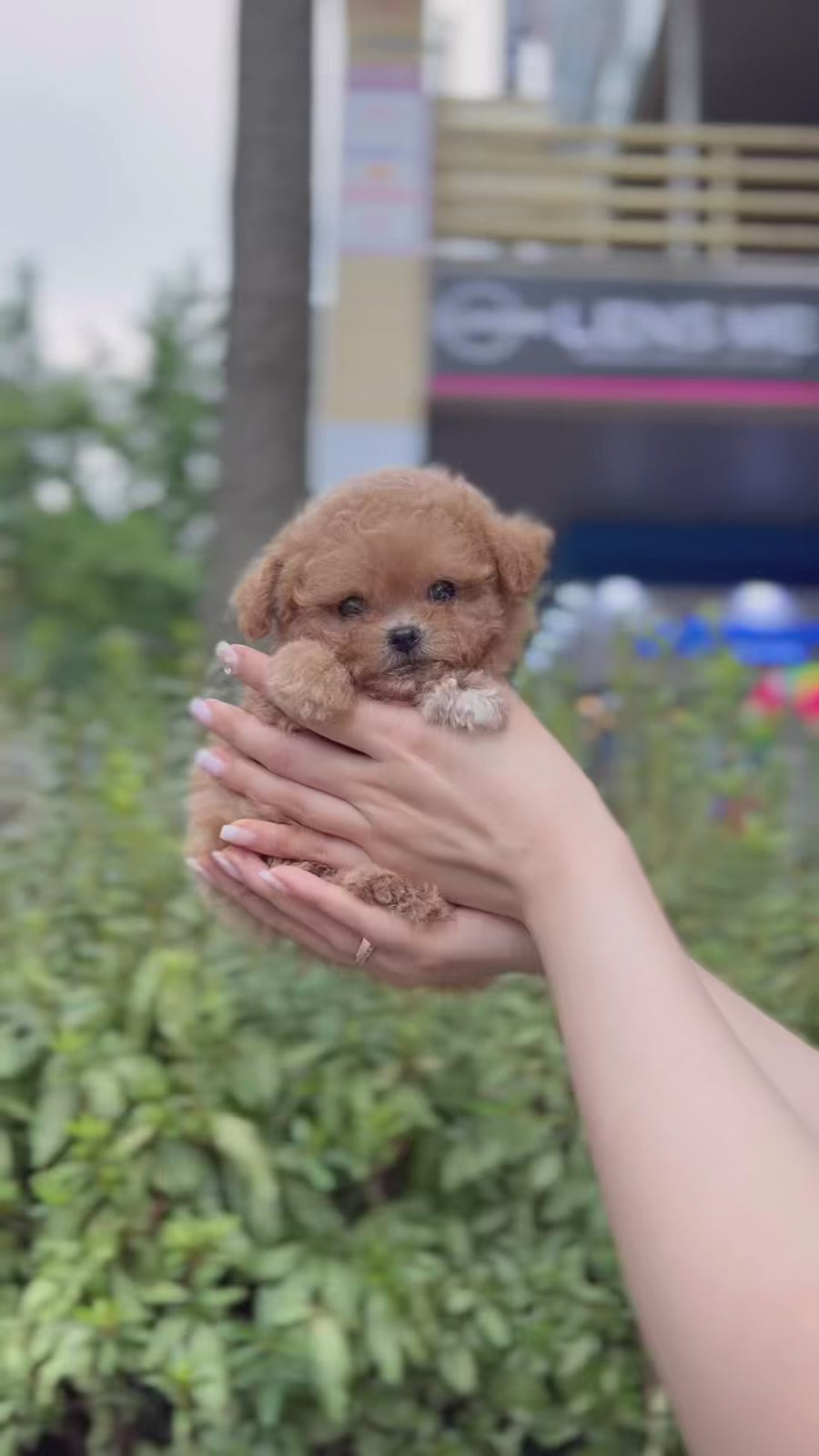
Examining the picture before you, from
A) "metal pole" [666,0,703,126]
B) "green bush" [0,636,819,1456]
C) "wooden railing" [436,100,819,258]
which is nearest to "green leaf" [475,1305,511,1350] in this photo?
"green bush" [0,636,819,1456]

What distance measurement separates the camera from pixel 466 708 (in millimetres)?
1481

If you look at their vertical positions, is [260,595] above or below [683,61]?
below

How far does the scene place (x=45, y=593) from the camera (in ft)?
67.8

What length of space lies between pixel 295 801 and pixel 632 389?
8.53m

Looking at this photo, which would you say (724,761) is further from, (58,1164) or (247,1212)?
(58,1164)

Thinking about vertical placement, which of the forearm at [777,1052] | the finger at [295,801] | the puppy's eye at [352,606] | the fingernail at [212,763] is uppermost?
the puppy's eye at [352,606]

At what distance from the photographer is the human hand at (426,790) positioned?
1.40 m

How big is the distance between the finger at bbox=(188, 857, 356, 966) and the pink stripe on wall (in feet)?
26.7

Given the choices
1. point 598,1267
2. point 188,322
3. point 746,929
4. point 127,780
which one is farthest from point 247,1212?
point 188,322

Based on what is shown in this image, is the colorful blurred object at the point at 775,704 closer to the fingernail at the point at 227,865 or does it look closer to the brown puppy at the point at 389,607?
the brown puppy at the point at 389,607

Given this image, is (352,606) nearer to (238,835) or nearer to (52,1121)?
(238,835)

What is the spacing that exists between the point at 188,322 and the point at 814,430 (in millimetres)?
17437

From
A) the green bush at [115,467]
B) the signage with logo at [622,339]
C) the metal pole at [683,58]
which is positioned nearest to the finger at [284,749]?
the signage with logo at [622,339]

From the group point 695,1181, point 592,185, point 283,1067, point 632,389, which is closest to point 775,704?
point 283,1067
